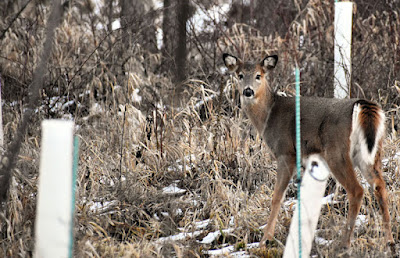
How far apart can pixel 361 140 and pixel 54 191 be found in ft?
8.22

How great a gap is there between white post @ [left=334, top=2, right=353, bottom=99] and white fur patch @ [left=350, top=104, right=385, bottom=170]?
174 cm

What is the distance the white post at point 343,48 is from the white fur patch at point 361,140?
1.74 meters

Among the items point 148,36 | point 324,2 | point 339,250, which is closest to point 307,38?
point 324,2

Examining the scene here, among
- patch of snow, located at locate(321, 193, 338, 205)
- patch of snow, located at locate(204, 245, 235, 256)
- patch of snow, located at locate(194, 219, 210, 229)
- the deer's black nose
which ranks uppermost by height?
the deer's black nose

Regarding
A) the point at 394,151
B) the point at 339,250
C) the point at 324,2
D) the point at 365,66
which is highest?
the point at 324,2

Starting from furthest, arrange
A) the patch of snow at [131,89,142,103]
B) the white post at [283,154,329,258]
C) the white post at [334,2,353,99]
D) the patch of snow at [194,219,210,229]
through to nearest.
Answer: the patch of snow at [131,89,142,103], the white post at [334,2,353,99], the patch of snow at [194,219,210,229], the white post at [283,154,329,258]

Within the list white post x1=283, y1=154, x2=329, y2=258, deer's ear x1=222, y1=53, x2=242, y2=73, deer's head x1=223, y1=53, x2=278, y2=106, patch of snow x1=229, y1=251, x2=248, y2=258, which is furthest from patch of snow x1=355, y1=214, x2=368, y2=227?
deer's ear x1=222, y1=53, x2=242, y2=73

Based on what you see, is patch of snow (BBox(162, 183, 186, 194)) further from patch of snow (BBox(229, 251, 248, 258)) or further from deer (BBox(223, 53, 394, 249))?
patch of snow (BBox(229, 251, 248, 258))

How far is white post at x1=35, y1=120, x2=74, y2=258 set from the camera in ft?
7.07

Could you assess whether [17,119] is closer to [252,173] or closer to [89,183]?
[89,183]

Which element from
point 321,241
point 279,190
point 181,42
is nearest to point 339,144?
point 279,190

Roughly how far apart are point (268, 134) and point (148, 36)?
505 centimetres

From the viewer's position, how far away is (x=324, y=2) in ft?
24.6

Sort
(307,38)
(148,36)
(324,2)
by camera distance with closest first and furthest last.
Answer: (324,2) < (307,38) < (148,36)
